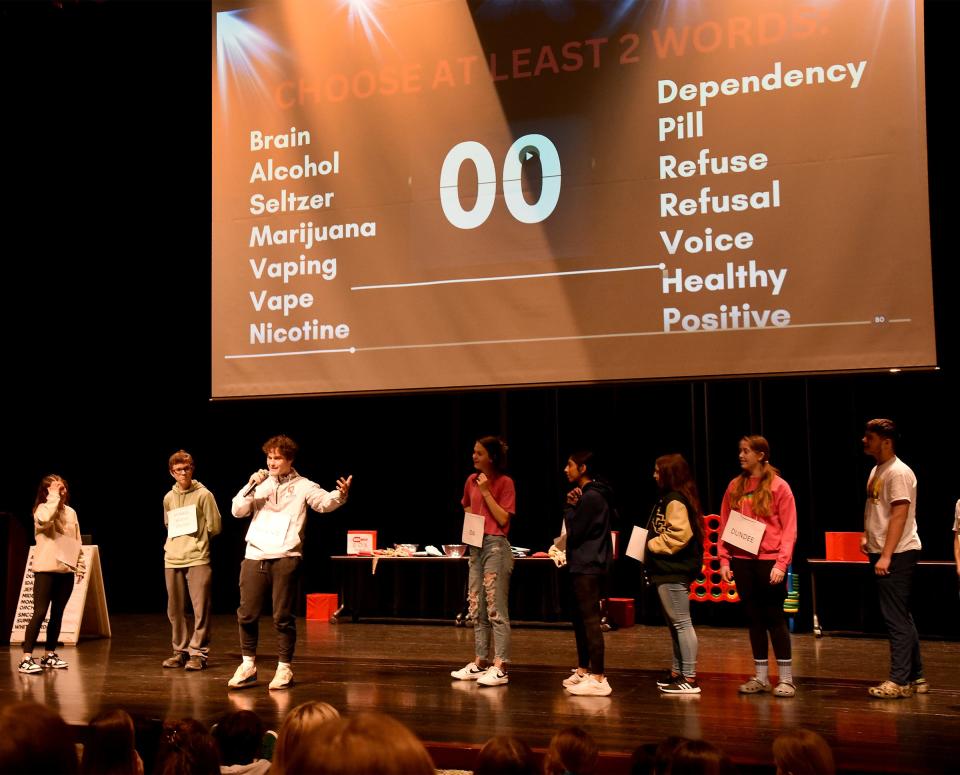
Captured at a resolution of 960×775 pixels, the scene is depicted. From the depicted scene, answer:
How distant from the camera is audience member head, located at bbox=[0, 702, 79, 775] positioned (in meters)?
1.22

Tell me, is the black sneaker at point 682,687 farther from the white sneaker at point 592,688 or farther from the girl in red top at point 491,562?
the girl in red top at point 491,562

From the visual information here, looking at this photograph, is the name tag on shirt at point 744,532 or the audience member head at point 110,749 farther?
the name tag on shirt at point 744,532

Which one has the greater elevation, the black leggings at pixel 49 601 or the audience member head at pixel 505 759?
the audience member head at pixel 505 759

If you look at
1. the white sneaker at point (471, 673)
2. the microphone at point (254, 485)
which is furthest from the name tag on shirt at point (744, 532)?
the microphone at point (254, 485)

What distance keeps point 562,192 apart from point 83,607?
16.8 feet

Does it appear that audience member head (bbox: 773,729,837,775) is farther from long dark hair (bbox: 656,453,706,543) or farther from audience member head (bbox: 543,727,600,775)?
long dark hair (bbox: 656,453,706,543)

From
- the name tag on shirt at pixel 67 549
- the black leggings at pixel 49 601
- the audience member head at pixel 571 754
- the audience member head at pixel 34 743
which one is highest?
the audience member head at pixel 34 743

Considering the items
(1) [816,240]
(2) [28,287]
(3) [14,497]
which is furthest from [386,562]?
(1) [816,240]

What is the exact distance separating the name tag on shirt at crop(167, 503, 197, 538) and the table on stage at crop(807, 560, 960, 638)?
4.80 m

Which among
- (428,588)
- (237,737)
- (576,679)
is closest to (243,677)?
(576,679)

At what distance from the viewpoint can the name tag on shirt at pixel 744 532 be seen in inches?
200

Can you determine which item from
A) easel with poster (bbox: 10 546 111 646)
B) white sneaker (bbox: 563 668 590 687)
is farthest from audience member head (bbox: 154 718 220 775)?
easel with poster (bbox: 10 546 111 646)

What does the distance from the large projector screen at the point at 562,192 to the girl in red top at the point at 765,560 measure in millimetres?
713

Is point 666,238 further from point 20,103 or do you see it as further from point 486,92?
point 20,103
